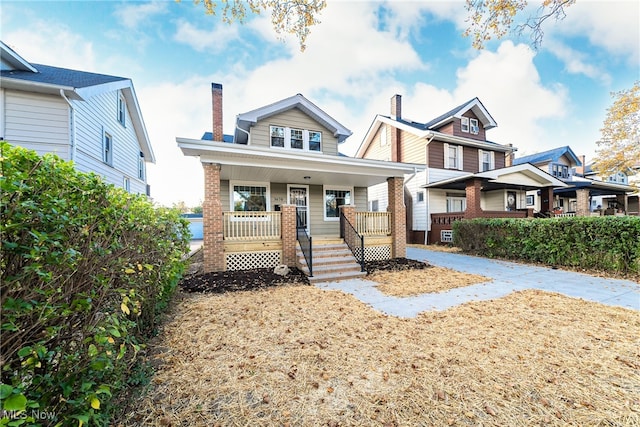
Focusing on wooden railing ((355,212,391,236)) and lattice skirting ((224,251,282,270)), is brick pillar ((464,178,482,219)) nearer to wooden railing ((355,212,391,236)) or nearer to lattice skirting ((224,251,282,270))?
wooden railing ((355,212,391,236))

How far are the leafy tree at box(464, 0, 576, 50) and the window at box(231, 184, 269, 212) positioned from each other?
8.30 metres

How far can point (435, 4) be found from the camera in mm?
6754

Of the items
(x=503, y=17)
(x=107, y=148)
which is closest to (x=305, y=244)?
(x=503, y=17)

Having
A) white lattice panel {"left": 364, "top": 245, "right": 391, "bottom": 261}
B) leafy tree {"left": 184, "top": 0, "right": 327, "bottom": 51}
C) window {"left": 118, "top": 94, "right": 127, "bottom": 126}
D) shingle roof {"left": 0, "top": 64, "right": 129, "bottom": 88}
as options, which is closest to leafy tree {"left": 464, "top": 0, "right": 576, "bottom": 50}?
leafy tree {"left": 184, "top": 0, "right": 327, "bottom": 51}

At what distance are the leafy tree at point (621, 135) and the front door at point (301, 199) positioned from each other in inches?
855

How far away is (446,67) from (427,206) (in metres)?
7.45

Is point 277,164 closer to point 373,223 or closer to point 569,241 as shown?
point 373,223

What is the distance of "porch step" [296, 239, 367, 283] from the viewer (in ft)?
22.8

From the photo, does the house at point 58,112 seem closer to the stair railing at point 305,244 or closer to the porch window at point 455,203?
the stair railing at point 305,244

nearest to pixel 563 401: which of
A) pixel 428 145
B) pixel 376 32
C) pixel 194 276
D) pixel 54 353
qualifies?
pixel 54 353

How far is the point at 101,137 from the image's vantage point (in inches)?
422

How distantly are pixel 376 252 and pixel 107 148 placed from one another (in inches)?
507

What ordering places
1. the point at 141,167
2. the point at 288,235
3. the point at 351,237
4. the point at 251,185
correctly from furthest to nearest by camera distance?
the point at 141,167, the point at 251,185, the point at 351,237, the point at 288,235

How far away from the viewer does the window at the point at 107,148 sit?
11044mm
